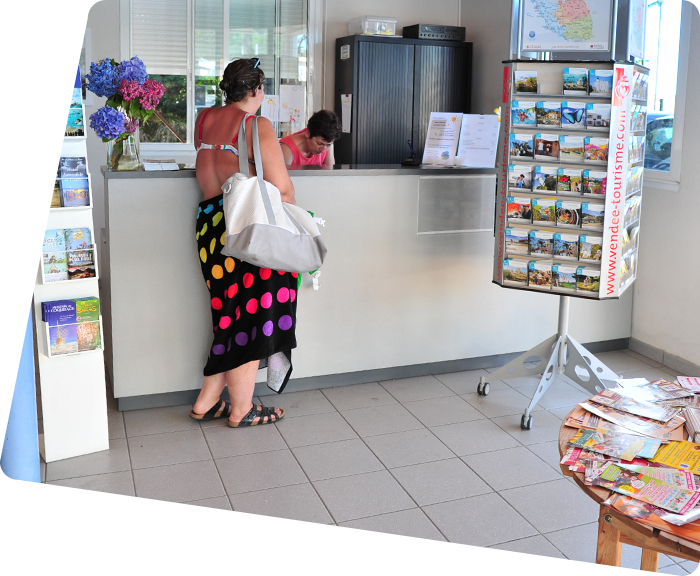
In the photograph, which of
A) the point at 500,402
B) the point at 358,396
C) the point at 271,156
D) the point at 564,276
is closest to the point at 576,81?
the point at 564,276

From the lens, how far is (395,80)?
6156mm

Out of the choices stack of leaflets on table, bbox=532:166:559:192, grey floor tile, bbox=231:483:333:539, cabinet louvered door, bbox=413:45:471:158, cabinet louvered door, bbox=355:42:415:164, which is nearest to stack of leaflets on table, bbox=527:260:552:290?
stack of leaflets on table, bbox=532:166:559:192

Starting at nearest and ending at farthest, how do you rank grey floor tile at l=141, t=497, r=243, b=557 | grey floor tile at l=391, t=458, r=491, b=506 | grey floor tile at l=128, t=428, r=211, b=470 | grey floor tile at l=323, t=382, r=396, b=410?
1. grey floor tile at l=141, t=497, r=243, b=557
2. grey floor tile at l=391, t=458, r=491, b=506
3. grey floor tile at l=128, t=428, r=211, b=470
4. grey floor tile at l=323, t=382, r=396, b=410

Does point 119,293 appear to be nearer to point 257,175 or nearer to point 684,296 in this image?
→ point 257,175

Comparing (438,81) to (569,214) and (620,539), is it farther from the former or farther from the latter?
(620,539)

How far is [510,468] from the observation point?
302cm

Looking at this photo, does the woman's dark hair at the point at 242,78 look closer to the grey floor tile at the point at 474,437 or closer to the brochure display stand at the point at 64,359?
the brochure display stand at the point at 64,359

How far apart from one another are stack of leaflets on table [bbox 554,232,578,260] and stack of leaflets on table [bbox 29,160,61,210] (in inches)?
84.2

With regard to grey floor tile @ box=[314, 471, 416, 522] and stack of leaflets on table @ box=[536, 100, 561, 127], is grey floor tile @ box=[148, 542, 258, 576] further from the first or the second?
stack of leaflets on table @ box=[536, 100, 561, 127]

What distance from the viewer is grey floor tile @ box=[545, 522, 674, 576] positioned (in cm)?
234

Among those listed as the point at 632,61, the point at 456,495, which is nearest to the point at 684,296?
the point at 632,61

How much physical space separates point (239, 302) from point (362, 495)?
102 cm

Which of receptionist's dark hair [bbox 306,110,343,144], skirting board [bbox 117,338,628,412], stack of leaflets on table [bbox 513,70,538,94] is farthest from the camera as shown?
receptionist's dark hair [bbox 306,110,343,144]

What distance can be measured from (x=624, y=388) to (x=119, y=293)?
7.41 ft
